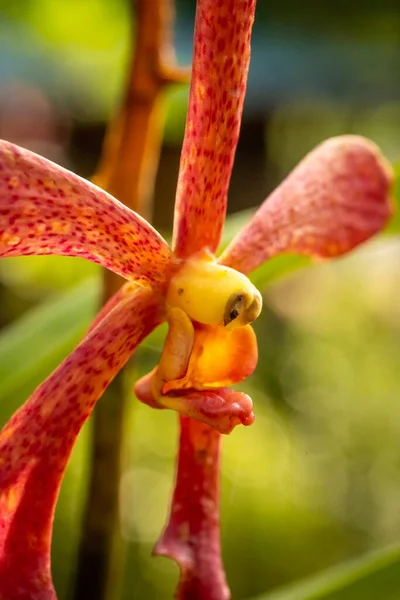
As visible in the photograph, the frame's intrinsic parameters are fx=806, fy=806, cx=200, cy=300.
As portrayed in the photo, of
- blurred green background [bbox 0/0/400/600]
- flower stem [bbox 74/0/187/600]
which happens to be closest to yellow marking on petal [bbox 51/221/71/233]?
flower stem [bbox 74/0/187/600]

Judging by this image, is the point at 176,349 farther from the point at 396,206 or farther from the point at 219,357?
the point at 396,206

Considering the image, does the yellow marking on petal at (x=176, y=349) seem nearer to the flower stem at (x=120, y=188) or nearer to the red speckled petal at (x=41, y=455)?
the red speckled petal at (x=41, y=455)

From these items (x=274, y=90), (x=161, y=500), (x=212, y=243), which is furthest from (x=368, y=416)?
(x=212, y=243)

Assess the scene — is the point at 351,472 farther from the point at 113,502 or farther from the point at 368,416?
the point at 113,502

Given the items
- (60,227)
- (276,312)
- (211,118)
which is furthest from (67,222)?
(276,312)

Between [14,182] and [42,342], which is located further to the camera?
[42,342]

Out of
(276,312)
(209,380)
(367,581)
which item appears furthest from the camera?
(276,312)
